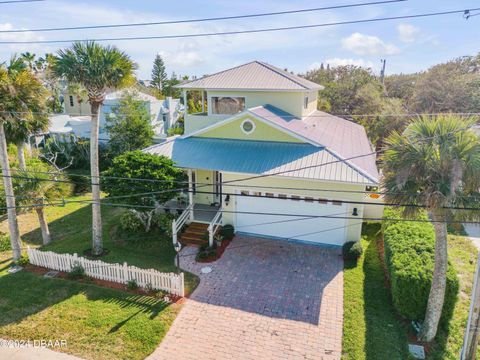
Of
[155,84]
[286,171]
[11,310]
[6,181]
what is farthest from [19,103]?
[155,84]

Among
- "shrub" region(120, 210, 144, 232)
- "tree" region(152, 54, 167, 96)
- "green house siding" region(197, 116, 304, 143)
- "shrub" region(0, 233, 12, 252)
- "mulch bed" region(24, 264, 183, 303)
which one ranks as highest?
"tree" region(152, 54, 167, 96)

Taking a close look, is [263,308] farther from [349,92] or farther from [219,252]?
[349,92]

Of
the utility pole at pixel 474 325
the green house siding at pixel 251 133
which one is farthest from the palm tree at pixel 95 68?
the utility pole at pixel 474 325

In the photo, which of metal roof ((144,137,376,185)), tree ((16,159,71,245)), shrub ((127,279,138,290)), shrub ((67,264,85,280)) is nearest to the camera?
shrub ((127,279,138,290))

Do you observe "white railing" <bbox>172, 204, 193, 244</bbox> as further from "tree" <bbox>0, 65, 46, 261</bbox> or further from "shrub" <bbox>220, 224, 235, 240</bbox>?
"tree" <bbox>0, 65, 46, 261</bbox>

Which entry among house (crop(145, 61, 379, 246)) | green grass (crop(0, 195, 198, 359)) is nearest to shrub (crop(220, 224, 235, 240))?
house (crop(145, 61, 379, 246))

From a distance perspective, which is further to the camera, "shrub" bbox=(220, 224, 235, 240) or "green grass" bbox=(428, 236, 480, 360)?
"shrub" bbox=(220, 224, 235, 240)

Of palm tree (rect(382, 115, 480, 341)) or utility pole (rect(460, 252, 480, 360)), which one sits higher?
palm tree (rect(382, 115, 480, 341))
